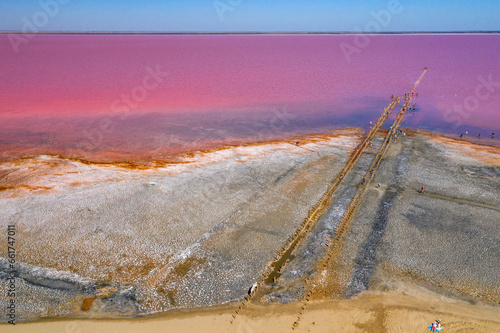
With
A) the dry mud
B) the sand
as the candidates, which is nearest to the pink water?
the dry mud

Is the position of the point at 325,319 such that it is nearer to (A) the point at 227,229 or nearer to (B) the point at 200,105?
(A) the point at 227,229

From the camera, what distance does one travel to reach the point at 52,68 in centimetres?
7288

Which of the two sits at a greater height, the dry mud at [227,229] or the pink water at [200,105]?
the pink water at [200,105]

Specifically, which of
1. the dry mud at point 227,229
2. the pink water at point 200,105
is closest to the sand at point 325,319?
the dry mud at point 227,229

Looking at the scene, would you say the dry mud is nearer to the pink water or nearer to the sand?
the sand

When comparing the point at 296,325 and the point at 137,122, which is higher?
the point at 137,122

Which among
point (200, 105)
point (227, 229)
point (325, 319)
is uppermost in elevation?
point (200, 105)

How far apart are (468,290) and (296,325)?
8.42m

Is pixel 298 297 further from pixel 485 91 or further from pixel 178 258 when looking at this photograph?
pixel 485 91

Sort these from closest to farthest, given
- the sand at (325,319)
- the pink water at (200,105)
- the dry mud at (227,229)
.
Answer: the sand at (325,319)
the dry mud at (227,229)
the pink water at (200,105)

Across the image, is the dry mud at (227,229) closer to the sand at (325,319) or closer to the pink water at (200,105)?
the sand at (325,319)

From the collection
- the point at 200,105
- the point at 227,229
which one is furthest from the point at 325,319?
the point at 200,105

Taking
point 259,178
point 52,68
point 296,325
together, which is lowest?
point 296,325

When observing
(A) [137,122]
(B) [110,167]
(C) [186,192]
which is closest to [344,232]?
(C) [186,192]
